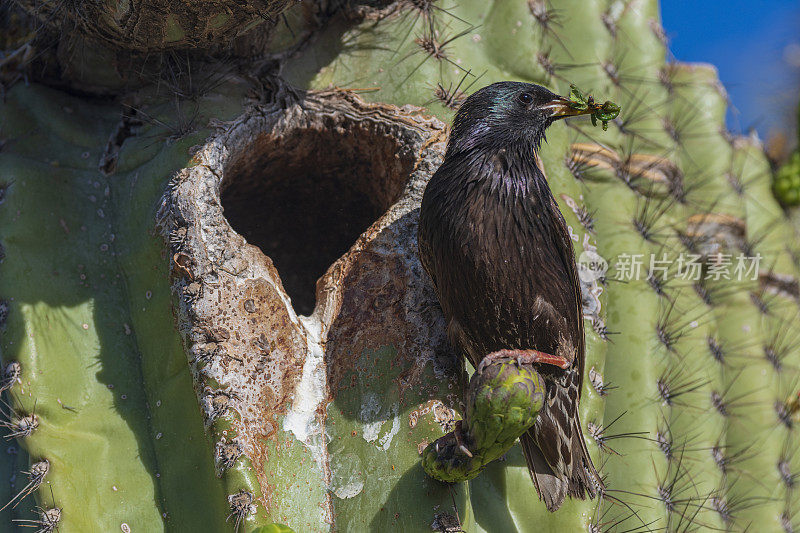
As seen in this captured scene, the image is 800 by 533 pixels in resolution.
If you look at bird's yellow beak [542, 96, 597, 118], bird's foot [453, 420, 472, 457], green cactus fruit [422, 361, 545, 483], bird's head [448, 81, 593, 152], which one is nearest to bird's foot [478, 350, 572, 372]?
green cactus fruit [422, 361, 545, 483]

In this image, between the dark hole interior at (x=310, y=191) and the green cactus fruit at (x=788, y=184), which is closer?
the dark hole interior at (x=310, y=191)

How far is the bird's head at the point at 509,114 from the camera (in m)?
2.42

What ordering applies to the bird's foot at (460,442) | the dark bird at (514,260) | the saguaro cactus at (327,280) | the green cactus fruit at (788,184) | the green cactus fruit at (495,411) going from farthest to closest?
1. the green cactus fruit at (788,184)
2. the saguaro cactus at (327,280)
3. the dark bird at (514,260)
4. the bird's foot at (460,442)
5. the green cactus fruit at (495,411)

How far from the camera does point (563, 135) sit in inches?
125

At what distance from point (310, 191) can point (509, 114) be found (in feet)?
3.77

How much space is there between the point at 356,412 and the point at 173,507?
65cm

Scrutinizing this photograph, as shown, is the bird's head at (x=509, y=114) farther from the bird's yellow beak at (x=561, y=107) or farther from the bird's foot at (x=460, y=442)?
the bird's foot at (x=460, y=442)

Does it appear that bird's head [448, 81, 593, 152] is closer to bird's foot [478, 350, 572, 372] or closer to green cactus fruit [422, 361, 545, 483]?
bird's foot [478, 350, 572, 372]

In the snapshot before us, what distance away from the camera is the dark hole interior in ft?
9.55

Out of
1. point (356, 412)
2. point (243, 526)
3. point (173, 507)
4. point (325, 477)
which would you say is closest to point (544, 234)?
point (356, 412)

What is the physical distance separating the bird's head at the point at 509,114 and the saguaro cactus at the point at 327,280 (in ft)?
0.99

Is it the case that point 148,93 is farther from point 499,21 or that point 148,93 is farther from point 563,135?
point 563,135

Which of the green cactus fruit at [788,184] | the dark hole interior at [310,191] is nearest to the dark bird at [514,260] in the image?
the dark hole interior at [310,191]

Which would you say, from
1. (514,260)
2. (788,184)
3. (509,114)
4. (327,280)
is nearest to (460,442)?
(514,260)
